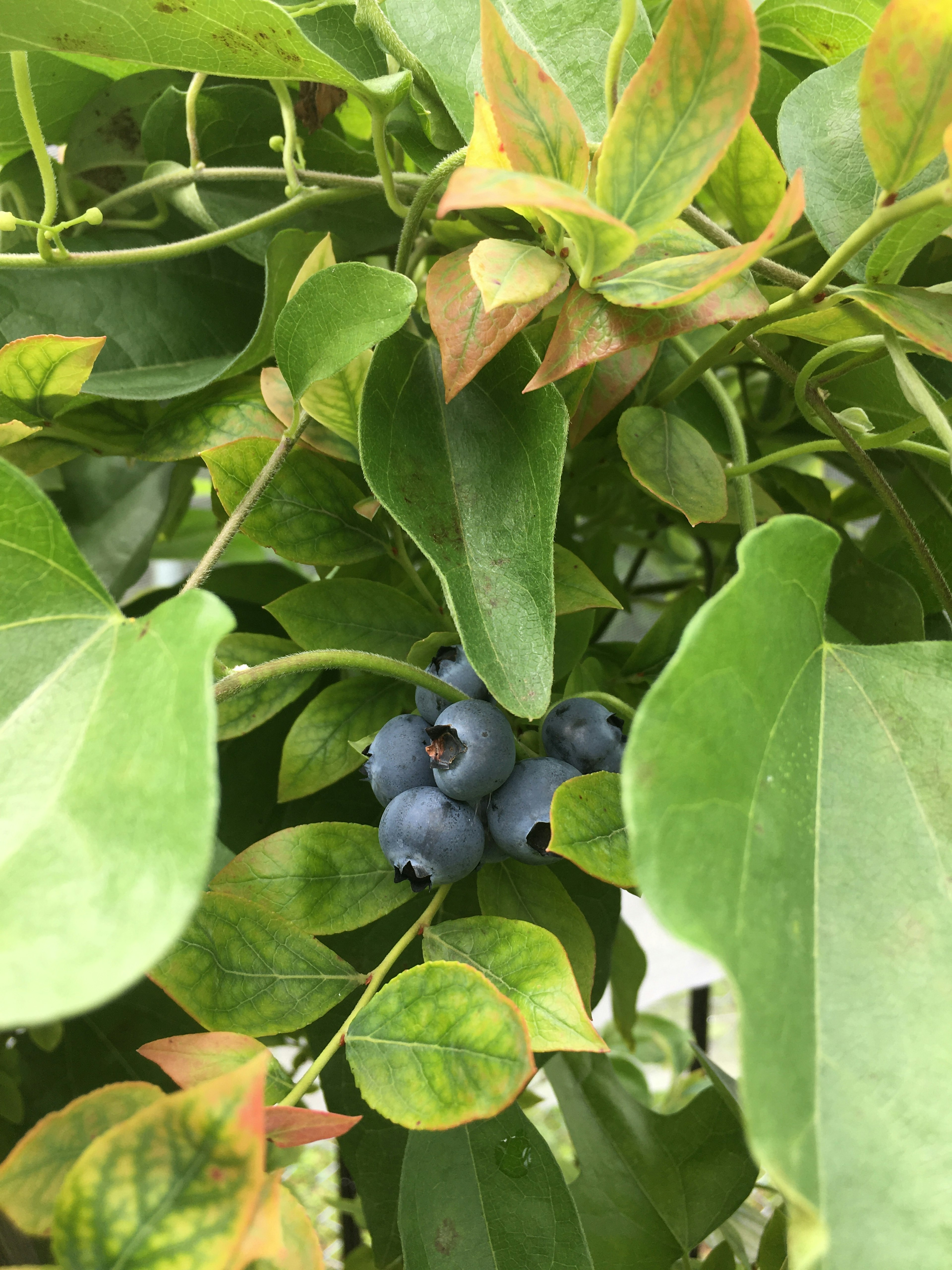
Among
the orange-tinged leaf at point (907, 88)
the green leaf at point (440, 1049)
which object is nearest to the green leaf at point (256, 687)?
the green leaf at point (440, 1049)

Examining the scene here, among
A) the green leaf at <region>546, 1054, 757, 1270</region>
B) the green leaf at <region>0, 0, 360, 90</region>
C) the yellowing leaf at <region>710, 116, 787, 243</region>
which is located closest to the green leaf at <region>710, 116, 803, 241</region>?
the yellowing leaf at <region>710, 116, 787, 243</region>

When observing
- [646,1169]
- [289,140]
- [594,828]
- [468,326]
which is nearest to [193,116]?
[289,140]

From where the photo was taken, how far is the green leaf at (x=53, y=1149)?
171 mm

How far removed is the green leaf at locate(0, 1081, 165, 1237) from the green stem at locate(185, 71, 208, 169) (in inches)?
10.6

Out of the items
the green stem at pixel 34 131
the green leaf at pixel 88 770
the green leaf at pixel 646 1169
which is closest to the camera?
the green leaf at pixel 88 770

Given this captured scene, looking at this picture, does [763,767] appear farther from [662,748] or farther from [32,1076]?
[32,1076]

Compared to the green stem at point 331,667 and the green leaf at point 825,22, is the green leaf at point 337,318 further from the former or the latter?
the green leaf at point 825,22

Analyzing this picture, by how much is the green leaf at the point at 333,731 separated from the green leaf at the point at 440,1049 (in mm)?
83

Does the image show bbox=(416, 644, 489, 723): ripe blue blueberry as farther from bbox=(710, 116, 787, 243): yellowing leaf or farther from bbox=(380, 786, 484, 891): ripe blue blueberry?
bbox=(710, 116, 787, 243): yellowing leaf

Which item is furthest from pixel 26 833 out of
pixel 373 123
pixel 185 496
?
pixel 185 496

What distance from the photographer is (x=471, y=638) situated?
212mm

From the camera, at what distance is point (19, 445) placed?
0.31 m

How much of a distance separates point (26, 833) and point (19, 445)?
0.64 feet

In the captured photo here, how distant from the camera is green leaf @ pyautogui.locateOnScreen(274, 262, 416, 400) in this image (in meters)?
0.22
